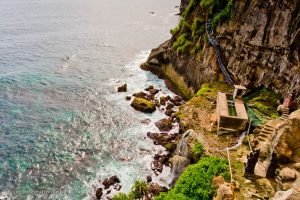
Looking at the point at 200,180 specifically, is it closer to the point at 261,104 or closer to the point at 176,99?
the point at 261,104

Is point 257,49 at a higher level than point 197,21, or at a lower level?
lower

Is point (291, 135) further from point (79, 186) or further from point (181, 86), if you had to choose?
point (181, 86)

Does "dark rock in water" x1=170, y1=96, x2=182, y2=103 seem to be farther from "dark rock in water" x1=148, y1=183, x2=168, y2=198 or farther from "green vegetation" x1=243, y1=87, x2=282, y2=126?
→ "dark rock in water" x1=148, y1=183, x2=168, y2=198

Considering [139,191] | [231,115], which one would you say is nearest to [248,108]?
[231,115]

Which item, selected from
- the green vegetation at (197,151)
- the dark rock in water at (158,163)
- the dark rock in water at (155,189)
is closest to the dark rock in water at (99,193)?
the dark rock in water at (155,189)

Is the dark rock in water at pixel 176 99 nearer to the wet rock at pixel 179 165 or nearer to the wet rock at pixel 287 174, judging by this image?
the wet rock at pixel 179 165
